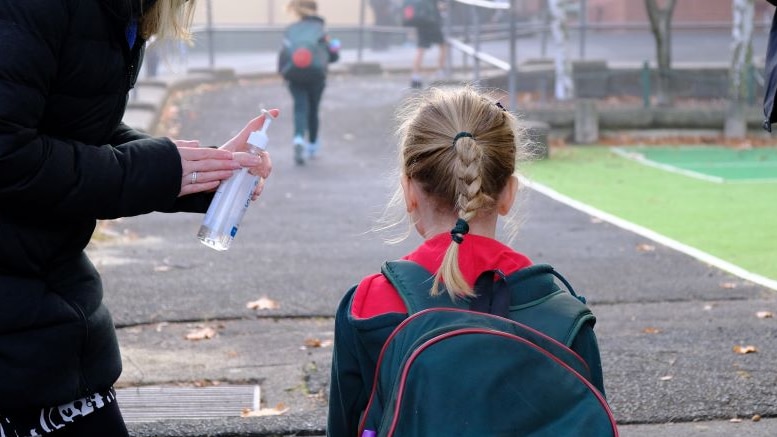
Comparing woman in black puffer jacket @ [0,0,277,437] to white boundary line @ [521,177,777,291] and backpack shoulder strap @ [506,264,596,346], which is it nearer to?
backpack shoulder strap @ [506,264,596,346]

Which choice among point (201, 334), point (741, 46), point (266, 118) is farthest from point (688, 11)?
point (266, 118)

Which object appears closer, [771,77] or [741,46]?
[771,77]

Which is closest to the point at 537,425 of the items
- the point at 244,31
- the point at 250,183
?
the point at 250,183

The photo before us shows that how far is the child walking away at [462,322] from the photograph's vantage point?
2.28 meters

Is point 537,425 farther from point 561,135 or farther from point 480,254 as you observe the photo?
point 561,135

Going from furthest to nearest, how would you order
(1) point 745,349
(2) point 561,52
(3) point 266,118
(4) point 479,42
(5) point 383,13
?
(5) point 383,13 < (4) point 479,42 < (2) point 561,52 < (1) point 745,349 < (3) point 266,118

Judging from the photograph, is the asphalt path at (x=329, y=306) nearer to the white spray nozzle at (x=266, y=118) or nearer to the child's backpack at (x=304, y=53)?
the white spray nozzle at (x=266, y=118)

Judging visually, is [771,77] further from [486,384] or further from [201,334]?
[201,334]

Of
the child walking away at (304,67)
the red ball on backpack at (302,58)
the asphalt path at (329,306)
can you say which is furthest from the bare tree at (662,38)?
the asphalt path at (329,306)

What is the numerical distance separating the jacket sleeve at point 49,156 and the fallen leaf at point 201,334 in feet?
11.5

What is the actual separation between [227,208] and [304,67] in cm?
1093

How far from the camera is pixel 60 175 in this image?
236cm

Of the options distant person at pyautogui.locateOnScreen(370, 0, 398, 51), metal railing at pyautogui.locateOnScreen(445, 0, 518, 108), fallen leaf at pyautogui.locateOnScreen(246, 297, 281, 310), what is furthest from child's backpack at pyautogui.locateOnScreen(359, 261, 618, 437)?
distant person at pyautogui.locateOnScreen(370, 0, 398, 51)

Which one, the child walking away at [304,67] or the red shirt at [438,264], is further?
the child walking away at [304,67]
